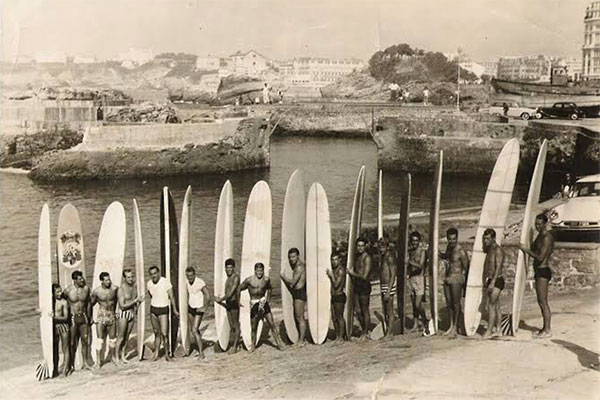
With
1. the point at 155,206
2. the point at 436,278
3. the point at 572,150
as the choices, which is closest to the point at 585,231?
the point at 572,150

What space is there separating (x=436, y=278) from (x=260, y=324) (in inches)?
56.3

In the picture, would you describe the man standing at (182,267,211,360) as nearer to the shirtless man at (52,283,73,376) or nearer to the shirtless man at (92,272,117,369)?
the shirtless man at (92,272,117,369)

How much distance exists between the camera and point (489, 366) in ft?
18.8

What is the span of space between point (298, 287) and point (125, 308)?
4.45ft

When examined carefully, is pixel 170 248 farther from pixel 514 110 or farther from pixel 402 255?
pixel 514 110

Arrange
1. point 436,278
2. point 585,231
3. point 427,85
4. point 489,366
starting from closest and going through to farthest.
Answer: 1. point 489,366
2. point 436,278
3. point 585,231
4. point 427,85

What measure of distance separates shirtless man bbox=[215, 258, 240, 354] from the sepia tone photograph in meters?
0.02

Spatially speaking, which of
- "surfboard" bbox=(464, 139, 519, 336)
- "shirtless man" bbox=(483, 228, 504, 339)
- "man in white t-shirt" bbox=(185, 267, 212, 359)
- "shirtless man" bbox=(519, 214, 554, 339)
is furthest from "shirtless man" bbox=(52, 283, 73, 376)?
"shirtless man" bbox=(519, 214, 554, 339)

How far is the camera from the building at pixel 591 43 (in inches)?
259

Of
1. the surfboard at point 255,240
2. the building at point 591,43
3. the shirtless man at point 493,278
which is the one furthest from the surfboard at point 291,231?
the building at point 591,43

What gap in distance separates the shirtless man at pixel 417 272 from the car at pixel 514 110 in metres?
1.60

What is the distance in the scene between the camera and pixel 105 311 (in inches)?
242

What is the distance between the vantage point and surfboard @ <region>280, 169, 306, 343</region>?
20.6 feet

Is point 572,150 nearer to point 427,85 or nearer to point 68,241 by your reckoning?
point 427,85
